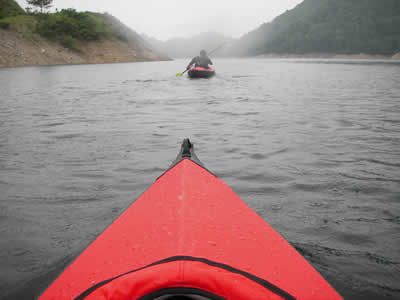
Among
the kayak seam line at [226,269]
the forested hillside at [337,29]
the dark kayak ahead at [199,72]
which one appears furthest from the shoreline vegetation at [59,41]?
the forested hillside at [337,29]

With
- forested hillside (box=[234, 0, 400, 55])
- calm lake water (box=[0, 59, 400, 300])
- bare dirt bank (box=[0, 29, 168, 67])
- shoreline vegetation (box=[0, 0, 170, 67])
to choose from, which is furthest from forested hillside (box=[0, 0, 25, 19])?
forested hillside (box=[234, 0, 400, 55])

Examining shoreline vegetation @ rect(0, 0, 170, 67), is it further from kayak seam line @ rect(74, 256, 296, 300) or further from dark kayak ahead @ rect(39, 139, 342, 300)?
kayak seam line @ rect(74, 256, 296, 300)

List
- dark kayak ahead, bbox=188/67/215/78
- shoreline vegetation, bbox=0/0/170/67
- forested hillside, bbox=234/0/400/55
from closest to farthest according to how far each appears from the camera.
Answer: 1. dark kayak ahead, bbox=188/67/215/78
2. shoreline vegetation, bbox=0/0/170/67
3. forested hillside, bbox=234/0/400/55

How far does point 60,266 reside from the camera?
93.7 inches

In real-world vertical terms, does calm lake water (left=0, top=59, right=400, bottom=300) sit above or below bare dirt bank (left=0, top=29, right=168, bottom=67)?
below

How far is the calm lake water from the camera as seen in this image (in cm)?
246

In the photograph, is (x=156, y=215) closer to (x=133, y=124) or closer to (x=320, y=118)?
(x=133, y=124)

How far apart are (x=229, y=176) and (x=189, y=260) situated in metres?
2.94

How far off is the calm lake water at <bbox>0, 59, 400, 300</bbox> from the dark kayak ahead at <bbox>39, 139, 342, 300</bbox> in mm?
784

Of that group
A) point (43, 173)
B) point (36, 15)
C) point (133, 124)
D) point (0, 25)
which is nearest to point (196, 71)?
point (133, 124)

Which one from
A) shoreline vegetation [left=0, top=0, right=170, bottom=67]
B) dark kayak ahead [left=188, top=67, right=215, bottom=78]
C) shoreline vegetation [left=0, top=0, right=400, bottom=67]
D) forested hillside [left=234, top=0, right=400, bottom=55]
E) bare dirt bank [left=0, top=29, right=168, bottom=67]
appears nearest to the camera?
dark kayak ahead [left=188, top=67, right=215, bottom=78]

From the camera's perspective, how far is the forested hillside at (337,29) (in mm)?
78669

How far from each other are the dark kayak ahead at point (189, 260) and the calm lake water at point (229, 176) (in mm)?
784

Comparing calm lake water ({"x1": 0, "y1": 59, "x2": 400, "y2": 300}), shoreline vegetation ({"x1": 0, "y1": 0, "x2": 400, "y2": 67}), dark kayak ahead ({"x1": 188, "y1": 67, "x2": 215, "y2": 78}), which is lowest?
calm lake water ({"x1": 0, "y1": 59, "x2": 400, "y2": 300})
